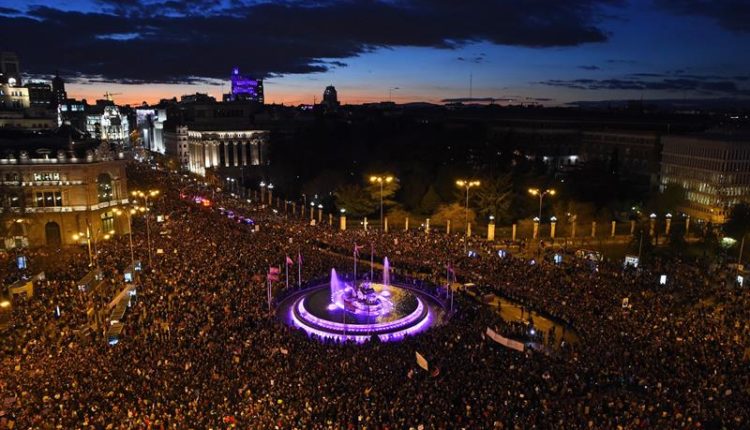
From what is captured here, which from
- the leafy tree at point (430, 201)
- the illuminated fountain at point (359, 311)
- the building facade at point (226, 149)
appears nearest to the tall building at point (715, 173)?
the leafy tree at point (430, 201)

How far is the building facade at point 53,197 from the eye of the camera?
1709 inches

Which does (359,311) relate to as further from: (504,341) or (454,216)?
(454,216)

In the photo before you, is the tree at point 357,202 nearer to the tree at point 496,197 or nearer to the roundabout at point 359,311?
the tree at point 496,197

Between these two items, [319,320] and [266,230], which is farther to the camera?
[266,230]

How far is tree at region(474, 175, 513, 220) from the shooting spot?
48.0 meters

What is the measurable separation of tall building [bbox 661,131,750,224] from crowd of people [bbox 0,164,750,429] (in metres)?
31.5

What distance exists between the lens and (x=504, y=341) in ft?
71.9

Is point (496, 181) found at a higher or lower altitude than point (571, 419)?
higher

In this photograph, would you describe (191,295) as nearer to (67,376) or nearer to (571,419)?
(67,376)

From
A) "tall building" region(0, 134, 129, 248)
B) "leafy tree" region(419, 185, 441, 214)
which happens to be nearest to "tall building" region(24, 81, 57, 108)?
"tall building" region(0, 134, 129, 248)

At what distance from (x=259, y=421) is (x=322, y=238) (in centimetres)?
2686

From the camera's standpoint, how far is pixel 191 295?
25.4 m

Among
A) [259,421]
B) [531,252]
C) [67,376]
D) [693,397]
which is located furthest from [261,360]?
[531,252]

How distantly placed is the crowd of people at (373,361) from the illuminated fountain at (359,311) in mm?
1530
